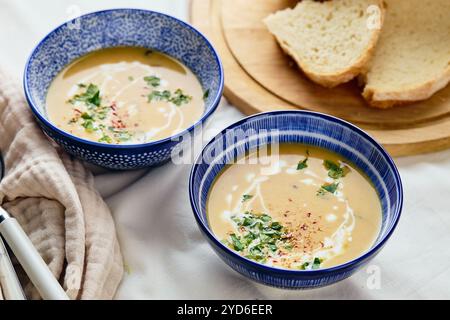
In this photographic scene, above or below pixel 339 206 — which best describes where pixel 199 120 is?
above

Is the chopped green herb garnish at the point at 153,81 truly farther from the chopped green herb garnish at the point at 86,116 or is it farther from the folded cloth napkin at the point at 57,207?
the folded cloth napkin at the point at 57,207

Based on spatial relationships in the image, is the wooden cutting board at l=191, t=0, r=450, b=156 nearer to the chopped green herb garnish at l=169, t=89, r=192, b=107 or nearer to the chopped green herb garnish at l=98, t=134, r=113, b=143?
the chopped green herb garnish at l=169, t=89, r=192, b=107

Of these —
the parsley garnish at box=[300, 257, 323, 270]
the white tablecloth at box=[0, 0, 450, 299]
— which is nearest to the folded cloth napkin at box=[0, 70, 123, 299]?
the white tablecloth at box=[0, 0, 450, 299]

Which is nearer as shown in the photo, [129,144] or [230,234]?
[230,234]

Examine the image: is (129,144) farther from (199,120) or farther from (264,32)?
(264,32)

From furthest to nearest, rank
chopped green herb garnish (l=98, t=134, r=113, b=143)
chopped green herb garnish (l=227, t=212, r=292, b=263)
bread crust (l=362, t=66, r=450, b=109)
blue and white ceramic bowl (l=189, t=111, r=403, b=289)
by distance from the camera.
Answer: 1. bread crust (l=362, t=66, r=450, b=109)
2. chopped green herb garnish (l=98, t=134, r=113, b=143)
3. chopped green herb garnish (l=227, t=212, r=292, b=263)
4. blue and white ceramic bowl (l=189, t=111, r=403, b=289)

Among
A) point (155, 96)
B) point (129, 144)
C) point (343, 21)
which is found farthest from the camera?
point (343, 21)

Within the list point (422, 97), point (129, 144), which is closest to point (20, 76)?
point (129, 144)
